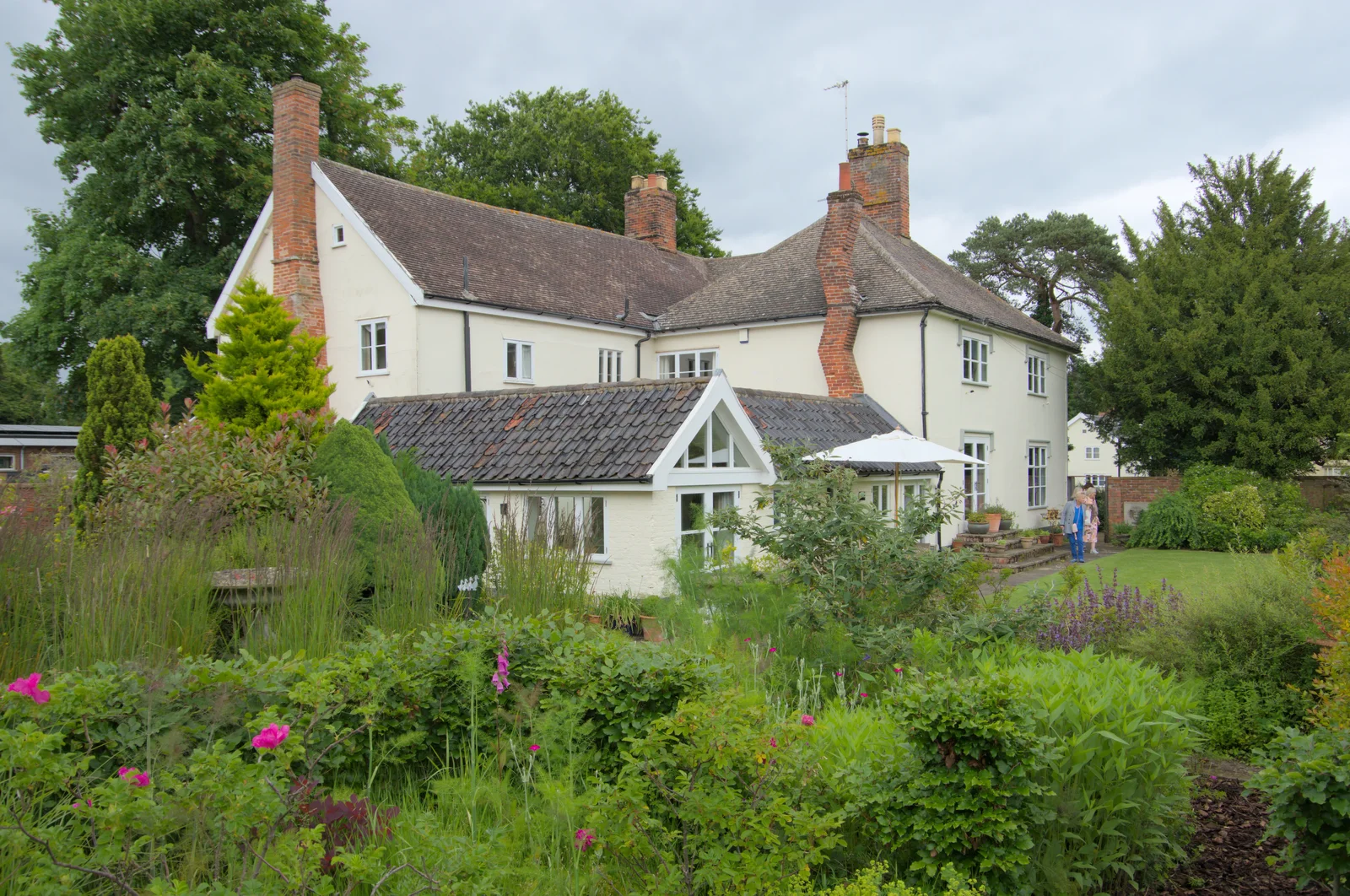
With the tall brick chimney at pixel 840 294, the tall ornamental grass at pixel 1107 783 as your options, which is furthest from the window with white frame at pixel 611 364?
the tall ornamental grass at pixel 1107 783

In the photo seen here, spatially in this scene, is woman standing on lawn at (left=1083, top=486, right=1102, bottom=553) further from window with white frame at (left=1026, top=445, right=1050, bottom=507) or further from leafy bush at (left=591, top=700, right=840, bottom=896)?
leafy bush at (left=591, top=700, right=840, bottom=896)

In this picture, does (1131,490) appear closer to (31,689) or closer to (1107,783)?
(1107,783)

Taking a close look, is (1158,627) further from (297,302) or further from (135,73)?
(135,73)

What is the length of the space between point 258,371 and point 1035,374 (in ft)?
71.1

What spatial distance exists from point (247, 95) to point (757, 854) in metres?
27.3

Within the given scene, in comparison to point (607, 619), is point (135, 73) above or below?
above

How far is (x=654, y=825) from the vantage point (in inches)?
146

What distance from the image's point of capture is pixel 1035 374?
28203 millimetres

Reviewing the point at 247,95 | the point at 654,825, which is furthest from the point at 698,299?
the point at 654,825

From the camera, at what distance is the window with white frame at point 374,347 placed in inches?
801

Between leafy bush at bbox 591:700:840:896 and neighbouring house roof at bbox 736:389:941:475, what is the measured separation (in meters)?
11.6

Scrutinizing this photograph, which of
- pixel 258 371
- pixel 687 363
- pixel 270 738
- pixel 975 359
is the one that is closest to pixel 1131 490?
pixel 975 359

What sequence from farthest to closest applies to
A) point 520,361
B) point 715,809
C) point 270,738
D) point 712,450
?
point 520,361
point 712,450
point 715,809
point 270,738

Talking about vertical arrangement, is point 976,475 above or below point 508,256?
below
